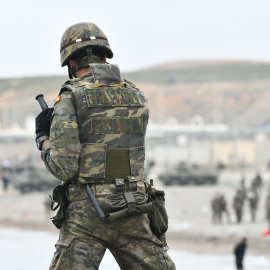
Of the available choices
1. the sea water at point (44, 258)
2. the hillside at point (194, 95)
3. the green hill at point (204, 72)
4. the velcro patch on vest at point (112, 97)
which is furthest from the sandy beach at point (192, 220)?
the green hill at point (204, 72)

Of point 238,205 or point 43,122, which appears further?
point 238,205

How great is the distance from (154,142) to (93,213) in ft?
328

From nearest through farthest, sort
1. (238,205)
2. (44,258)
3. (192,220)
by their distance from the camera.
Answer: (44,258)
(238,205)
(192,220)

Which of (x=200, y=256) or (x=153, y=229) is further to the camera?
(x=200, y=256)

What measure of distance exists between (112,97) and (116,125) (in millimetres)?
137

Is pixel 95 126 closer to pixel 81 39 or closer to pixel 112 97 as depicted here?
pixel 112 97

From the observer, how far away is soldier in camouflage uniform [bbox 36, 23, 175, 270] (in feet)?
13.8

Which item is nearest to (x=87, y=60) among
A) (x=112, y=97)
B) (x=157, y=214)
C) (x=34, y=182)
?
(x=112, y=97)

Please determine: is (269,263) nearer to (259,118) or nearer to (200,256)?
(200,256)

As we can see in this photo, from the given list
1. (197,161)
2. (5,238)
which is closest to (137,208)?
(5,238)

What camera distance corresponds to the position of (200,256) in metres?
27.0

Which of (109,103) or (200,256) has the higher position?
(200,256)

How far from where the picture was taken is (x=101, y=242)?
14.0ft

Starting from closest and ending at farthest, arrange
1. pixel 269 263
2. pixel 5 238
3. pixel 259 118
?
pixel 269 263 → pixel 5 238 → pixel 259 118
